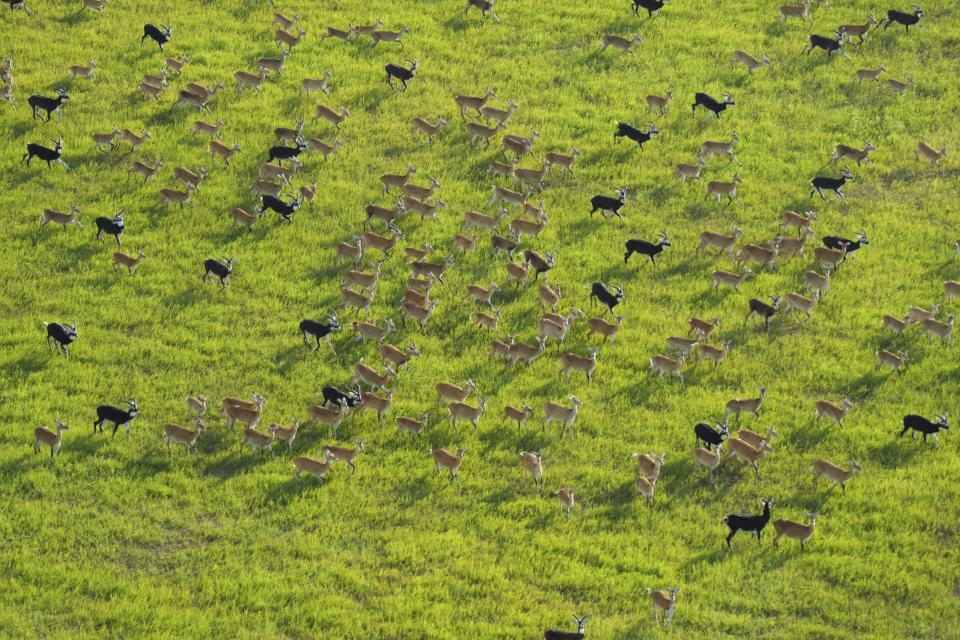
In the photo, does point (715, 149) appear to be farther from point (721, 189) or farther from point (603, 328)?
point (603, 328)

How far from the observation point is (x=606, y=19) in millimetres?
44938

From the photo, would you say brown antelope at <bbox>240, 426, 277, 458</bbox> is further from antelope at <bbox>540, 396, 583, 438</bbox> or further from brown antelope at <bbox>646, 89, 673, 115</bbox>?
brown antelope at <bbox>646, 89, 673, 115</bbox>

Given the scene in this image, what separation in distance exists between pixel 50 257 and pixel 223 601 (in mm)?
12556

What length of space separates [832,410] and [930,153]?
40.2 feet

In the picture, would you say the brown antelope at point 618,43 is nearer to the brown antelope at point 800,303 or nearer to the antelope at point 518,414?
the brown antelope at point 800,303

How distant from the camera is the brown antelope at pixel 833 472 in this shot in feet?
87.6

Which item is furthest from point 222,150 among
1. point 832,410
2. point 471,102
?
point 832,410

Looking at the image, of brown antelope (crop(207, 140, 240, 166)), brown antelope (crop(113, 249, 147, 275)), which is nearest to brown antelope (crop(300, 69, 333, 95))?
brown antelope (crop(207, 140, 240, 166))

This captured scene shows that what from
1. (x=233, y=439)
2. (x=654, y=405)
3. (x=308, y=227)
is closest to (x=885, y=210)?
(x=654, y=405)

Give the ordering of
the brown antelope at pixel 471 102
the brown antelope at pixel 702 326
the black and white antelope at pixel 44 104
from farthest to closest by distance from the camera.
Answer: the brown antelope at pixel 471 102, the black and white antelope at pixel 44 104, the brown antelope at pixel 702 326

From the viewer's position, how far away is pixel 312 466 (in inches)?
1051

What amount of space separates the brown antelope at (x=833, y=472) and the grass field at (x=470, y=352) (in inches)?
13.3

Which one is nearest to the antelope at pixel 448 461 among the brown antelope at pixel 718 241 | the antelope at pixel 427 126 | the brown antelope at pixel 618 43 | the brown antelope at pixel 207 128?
the brown antelope at pixel 718 241

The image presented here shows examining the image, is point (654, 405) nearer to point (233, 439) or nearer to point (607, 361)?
point (607, 361)
